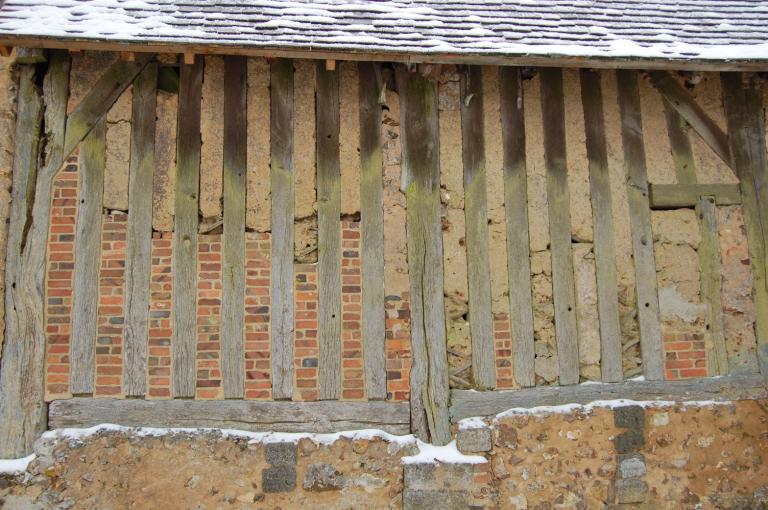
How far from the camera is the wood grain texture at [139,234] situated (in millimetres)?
4801

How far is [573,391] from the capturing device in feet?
16.7

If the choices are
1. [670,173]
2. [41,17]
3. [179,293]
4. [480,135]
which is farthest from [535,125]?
[41,17]

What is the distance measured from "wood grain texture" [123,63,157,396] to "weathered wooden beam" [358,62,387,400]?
1.59 metres

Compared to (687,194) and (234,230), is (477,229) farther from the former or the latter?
(234,230)

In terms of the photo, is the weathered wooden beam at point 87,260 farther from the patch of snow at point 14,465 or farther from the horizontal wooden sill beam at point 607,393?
the horizontal wooden sill beam at point 607,393

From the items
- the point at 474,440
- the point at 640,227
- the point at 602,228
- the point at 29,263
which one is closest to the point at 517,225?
the point at 602,228

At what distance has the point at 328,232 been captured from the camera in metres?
5.09

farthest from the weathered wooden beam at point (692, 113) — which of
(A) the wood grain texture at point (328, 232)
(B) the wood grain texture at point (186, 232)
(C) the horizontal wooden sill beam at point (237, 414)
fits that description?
(B) the wood grain texture at point (186, 232)

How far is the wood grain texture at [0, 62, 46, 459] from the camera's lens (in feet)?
15.3

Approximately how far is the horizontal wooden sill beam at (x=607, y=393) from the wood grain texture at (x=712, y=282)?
138 millimetres

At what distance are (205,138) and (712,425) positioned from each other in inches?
176

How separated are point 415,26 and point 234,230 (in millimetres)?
2098

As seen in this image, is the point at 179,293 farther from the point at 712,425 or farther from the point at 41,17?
the point at 712,425

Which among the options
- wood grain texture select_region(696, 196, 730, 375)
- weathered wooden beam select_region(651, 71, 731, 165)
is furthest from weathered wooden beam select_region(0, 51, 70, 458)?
wood grain texture select_region(696, 196, 730, 375)
